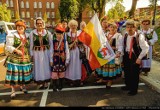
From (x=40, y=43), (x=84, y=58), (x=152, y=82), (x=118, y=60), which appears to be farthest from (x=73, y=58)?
(x=152, y=82)

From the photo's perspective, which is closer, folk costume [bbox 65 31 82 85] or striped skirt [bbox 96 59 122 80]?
striped skirt [bbox 96 59 122 80]

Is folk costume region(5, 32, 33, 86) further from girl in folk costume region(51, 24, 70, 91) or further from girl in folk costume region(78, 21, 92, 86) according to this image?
girl in folk costume region(78, 21, 92, 86)

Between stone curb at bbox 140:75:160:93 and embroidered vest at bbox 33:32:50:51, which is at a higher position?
embroidered vest at bbox 33:32:50:51

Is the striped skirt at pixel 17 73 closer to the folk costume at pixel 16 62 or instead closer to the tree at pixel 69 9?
the folk costume at pixel 16 62

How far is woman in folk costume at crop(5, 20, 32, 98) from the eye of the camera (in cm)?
492

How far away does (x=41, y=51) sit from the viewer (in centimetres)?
532

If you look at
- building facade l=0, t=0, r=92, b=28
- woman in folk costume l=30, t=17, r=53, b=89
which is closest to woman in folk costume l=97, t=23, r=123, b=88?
woman in folk costume l=30, t=17, r=53, b=89

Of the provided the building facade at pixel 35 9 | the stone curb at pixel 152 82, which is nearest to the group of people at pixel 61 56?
the stone curb at pixel 152 82

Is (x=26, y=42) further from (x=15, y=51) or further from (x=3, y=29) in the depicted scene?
(x=3, y=29)

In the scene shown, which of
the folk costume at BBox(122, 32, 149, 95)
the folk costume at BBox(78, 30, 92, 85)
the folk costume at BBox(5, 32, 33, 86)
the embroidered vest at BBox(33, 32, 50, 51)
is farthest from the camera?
the folk costume at BBox(78, 30, 92, 85)

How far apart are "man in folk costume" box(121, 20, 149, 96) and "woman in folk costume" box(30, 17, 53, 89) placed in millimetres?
1981

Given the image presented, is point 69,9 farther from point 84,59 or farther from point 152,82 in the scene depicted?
point 152,82

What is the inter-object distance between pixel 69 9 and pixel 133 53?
157 ft

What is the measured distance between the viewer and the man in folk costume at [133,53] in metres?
4.80
